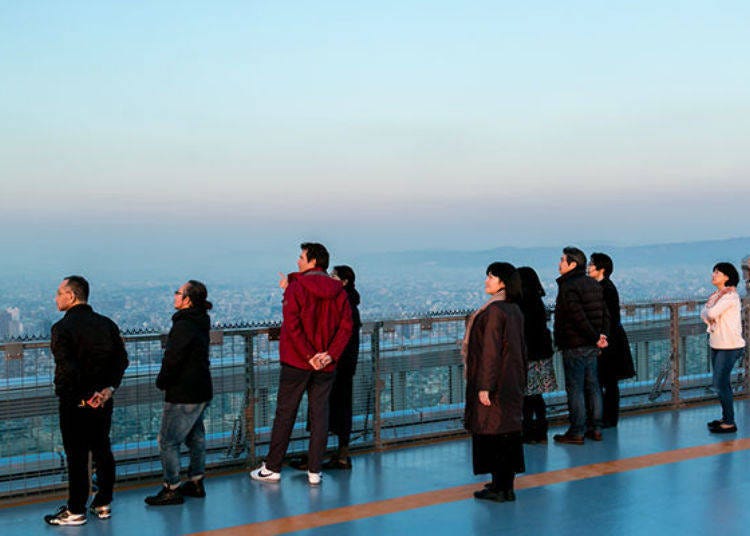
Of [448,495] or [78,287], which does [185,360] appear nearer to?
[78,287]

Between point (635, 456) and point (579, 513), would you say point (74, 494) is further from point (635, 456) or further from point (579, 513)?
point (635, 456)

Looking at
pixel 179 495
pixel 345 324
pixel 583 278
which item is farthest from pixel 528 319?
pixel 179 495

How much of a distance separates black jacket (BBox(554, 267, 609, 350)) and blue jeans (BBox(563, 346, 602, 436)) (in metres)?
0.12

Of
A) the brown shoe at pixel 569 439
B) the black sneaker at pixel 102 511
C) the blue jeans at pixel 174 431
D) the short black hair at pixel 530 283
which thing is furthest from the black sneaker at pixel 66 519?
the brown shoe at pixel 569 439

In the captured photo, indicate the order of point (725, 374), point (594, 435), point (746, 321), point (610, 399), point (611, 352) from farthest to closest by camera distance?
point (746, 321) → point (610, 399) → point (611, 352) → point (725, 374) → point (594, 435)

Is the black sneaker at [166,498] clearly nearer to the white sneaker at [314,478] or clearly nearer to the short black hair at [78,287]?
the white sneaker at [314,478]

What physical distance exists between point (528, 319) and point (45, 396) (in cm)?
421

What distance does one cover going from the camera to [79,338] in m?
6.04

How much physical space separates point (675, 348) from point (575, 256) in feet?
9.74

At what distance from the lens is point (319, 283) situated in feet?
23.2

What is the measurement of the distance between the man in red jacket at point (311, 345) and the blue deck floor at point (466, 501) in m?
0.38

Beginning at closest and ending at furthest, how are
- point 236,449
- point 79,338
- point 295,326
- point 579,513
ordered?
point 79,338
point 579,513
point 295,326
point 236,449

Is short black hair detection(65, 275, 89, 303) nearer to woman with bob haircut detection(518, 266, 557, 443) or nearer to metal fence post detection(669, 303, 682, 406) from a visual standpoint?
woman with bob haircut detection(518, 266, 557, 443)

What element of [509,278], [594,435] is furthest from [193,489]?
[594,435]
